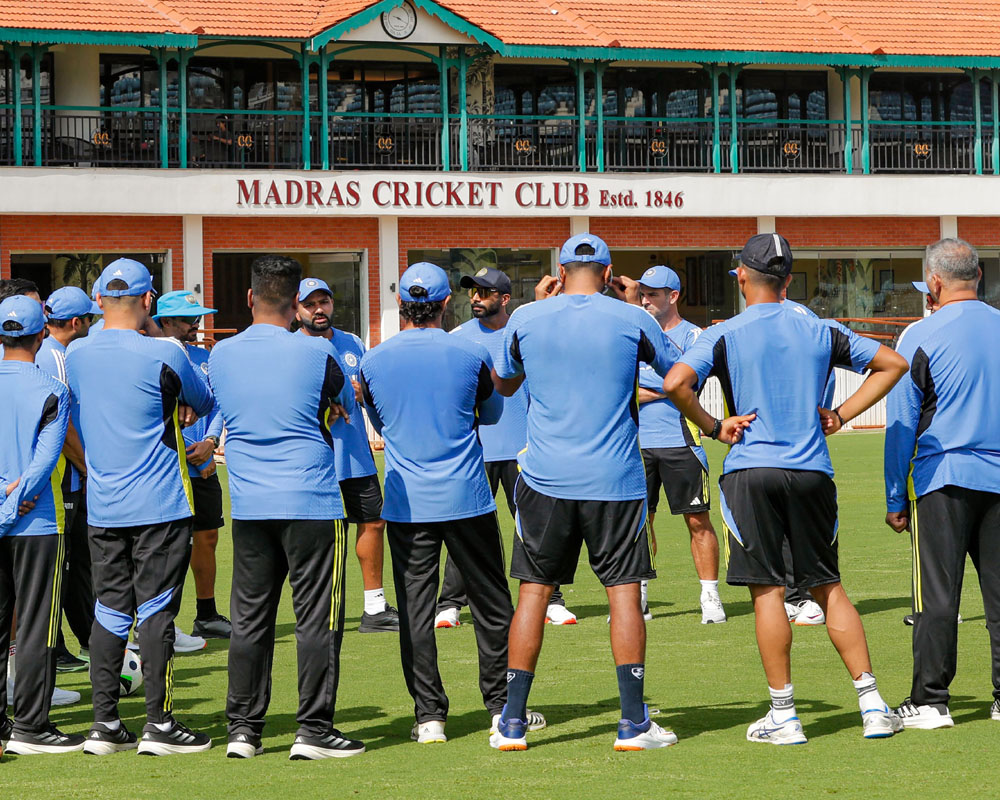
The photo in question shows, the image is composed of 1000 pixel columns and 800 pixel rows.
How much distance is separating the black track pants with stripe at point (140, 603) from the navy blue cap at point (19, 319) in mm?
882

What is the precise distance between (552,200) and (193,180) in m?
7.04

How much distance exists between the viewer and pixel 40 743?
20.8 feet

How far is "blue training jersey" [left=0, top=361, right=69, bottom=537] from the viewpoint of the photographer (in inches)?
250

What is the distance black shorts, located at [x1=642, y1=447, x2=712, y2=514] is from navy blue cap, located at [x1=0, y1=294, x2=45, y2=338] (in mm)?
4040

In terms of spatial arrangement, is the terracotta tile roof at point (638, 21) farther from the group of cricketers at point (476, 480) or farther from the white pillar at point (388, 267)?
the group of cricketers at point (476, 480)

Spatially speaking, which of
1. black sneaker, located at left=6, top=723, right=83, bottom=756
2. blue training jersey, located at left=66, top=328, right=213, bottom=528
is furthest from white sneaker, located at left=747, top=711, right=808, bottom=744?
black sneaker, located at left=6, top=723, right=83, bottom=756

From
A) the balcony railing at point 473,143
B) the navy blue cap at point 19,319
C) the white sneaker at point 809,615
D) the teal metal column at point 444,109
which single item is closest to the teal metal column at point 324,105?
the balcony railing at point 473,143

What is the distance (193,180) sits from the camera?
28.8 metres

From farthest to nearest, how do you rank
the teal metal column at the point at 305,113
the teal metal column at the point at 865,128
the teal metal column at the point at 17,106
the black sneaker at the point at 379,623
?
the teal metal column at the point at 865,128 < the teal metal column at the point at 305,113 < the teal metal column at the point at 17,106 < the black sneaker at the point at 379,623

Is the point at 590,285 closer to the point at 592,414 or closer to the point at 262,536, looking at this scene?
the point at 592,414

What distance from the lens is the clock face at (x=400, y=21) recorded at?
97.7 feet

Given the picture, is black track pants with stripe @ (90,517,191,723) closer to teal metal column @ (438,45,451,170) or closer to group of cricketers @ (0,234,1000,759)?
group of cricketers @ (0,234,1000,759)

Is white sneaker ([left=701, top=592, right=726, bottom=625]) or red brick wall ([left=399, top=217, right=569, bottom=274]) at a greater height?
red brick wall ([left=399, top=217, right=569, bottom=274])

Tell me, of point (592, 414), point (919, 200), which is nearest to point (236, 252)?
point (919, 200)
